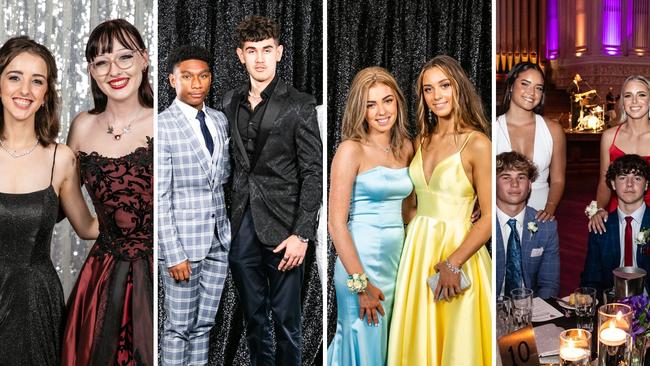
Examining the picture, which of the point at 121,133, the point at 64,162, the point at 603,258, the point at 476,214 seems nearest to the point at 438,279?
the point at 476,214

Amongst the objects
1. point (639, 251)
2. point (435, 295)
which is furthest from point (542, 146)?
point (435, 295)

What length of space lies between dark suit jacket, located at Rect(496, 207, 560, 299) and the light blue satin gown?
1.19 feet

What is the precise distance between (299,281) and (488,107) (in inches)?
35.3

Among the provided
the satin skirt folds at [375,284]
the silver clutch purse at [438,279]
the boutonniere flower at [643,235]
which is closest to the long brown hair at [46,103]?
the satin skirt folds at [375,284]

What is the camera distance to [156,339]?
2193 mm

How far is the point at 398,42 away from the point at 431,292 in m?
0.88

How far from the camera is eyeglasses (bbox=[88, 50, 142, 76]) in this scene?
2.17 m

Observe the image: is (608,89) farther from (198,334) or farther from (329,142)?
(198,334)

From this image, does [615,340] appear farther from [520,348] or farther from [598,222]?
[598,222]

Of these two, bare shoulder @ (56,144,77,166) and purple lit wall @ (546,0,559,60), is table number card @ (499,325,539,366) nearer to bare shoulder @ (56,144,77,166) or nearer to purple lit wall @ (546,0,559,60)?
purple lit wall @ (546,0,559,60)

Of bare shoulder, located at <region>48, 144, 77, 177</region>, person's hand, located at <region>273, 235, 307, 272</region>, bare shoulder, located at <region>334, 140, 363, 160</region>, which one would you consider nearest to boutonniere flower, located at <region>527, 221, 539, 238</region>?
bare shoulder, located at <region>334, 140, 363, 160</region>

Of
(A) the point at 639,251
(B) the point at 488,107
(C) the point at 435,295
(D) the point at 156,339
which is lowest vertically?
(D) the point at 156,339

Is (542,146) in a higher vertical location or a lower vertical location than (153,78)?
lower

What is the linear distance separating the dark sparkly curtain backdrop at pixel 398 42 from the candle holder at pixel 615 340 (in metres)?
0.90
